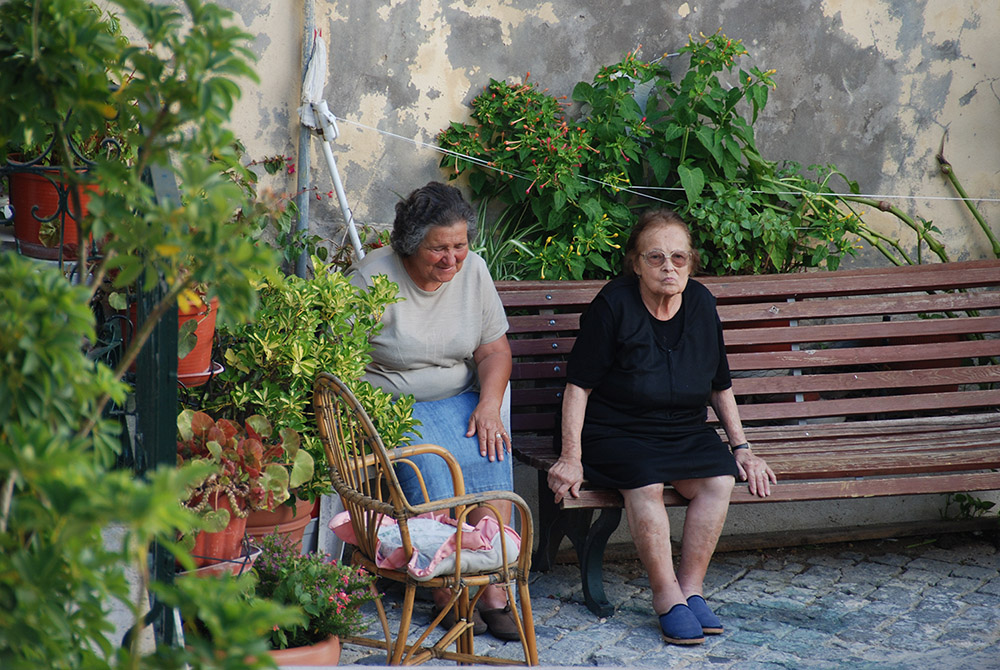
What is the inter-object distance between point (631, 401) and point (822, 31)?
2.50 meters

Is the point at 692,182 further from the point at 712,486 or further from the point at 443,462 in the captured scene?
the point at 443,462

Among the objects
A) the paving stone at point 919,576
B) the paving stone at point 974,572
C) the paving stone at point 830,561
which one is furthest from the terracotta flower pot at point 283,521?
the paving stone at point 974,572

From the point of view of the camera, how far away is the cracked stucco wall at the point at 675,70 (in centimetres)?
461

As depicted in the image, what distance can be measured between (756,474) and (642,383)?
1.84ft

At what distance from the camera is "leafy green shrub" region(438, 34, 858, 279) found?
15.6ft

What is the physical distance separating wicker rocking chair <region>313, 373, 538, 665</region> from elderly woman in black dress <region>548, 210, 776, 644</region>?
70 cm

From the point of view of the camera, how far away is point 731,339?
15.1ft

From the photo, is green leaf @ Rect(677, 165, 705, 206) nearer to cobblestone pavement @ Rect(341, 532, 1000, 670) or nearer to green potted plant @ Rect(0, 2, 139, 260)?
cobblestone pavement @ Rect(341, 532, 1000, 670)

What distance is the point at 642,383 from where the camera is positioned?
3.92m

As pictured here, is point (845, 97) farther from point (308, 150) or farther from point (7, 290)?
point (7, 290)

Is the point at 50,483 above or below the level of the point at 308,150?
below

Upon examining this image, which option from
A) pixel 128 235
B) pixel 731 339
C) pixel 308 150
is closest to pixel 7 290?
pixel 128 235

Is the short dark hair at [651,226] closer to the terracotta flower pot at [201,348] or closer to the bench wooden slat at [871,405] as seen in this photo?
the bench wooden slat at [871,405]

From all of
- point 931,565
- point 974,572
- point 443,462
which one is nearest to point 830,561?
point 931,565
